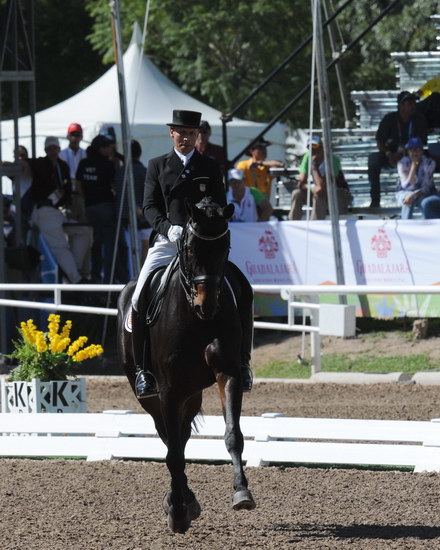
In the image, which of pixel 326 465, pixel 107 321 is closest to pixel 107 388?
pixel 107 321

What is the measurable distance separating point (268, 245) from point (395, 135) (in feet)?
8.72

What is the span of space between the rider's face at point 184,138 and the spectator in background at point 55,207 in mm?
9452

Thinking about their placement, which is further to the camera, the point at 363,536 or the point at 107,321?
the point at 107,321

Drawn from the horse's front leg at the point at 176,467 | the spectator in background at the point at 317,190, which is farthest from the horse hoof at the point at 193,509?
the spectator in background at the point at 317,190

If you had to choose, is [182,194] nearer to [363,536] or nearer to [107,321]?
[363,536]

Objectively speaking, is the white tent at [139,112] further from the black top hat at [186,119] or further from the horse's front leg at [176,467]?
the horse's front leg at [176,467]

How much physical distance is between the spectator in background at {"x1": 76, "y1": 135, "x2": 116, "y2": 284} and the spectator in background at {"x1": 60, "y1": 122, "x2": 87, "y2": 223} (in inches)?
18.6

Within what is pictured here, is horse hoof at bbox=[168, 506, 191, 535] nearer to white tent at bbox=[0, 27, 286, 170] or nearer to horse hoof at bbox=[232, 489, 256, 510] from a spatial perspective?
horse hoof at bbox=[232, 489, 256, 510]

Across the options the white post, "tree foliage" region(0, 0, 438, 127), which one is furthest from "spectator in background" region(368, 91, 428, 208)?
"tree foliage" region(0, 0, 438, 127)

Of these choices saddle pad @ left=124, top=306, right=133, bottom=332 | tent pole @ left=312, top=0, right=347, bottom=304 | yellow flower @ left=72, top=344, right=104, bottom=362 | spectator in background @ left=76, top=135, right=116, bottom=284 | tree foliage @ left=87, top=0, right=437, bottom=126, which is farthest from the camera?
tree foliage @ left=87, top=0, right=437, bottom=126

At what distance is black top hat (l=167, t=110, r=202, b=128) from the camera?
769 centimetres

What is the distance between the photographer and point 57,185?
1734 centimetres

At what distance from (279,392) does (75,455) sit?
403cm

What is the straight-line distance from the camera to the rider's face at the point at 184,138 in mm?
7820
